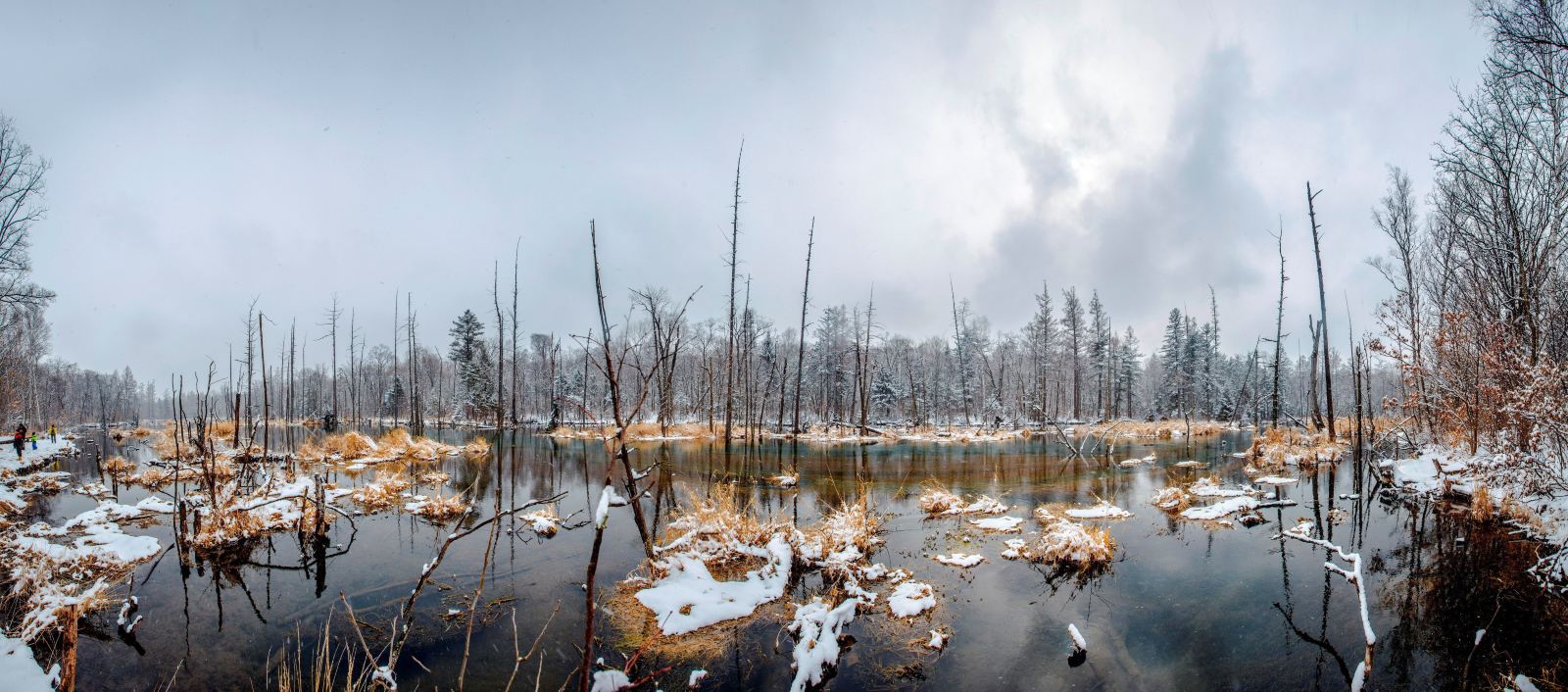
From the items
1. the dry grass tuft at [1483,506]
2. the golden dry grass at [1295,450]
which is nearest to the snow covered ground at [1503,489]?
the dry grass tuft at [1483,506]

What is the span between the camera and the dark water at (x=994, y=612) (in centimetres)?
558

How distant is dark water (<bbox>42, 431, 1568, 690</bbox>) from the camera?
5.58m

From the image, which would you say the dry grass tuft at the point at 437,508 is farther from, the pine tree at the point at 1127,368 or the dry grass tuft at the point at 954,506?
the pine tree at the point at 1127,368

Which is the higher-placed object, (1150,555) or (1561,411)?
(1561,411)

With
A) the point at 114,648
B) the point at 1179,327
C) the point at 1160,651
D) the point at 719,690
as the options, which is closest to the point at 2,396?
the point at 114,648

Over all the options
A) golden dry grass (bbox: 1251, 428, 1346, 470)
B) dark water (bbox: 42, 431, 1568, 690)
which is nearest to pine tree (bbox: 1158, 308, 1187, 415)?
golden dry grass (bbox: 1251, 428, 1346, 470)

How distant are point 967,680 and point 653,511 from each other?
25.5ft

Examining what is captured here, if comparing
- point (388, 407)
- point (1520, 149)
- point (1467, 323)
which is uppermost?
point (1520, 149)

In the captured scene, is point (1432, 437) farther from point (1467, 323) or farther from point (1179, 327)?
point (1179, 327)

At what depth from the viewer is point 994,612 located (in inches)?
271

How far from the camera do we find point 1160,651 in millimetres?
6043

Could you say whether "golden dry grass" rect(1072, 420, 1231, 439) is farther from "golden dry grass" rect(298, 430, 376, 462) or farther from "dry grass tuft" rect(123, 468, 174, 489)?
"dry grass tuft" rect(123, 468, 174, 489)

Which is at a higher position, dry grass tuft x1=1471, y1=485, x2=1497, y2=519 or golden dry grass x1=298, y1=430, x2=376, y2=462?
dry grass tuft x1=1471, y1=485, x2=1497, y2=519

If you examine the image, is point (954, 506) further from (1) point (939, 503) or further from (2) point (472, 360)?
(2) point (472, 360)
